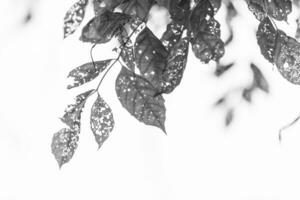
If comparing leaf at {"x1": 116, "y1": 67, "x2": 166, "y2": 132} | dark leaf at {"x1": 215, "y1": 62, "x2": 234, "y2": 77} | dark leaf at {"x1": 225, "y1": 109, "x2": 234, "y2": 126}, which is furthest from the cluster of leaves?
dark leaf at {"x1": 225, "y1": 109, "x2": 234, "y2": 126}

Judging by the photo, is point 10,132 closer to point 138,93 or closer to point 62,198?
point 62,198

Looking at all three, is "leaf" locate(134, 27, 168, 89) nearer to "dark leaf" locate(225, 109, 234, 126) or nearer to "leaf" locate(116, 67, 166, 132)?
"leaf" locate(116, 67, 166, 132)

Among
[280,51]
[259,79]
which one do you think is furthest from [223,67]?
[280,51]

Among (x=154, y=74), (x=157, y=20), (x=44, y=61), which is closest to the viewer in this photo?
(x=154, y=74)

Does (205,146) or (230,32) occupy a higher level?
(230,32)

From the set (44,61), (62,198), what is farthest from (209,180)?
(44,61)

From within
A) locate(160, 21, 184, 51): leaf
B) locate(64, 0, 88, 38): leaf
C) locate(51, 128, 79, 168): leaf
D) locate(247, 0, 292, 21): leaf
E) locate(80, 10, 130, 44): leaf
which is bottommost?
locate(247, 0, 292, 21): leaf

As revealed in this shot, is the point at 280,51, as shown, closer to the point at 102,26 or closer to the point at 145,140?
the point at 102,26
